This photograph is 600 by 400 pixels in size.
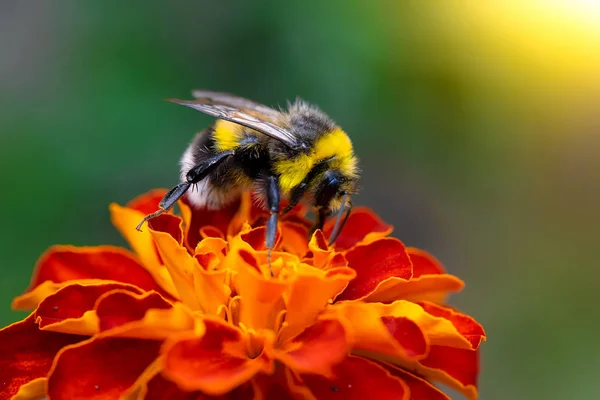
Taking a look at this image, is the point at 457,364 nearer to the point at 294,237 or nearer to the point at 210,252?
the point at 294,237

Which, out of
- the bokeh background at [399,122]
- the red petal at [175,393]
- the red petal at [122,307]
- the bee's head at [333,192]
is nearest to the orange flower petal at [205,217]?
the bee's head at [333,192]

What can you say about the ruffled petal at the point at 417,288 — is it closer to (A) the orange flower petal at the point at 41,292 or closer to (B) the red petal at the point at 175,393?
(B) the red petal at the point at 175,393

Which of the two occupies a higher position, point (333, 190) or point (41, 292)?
point (333, 190)

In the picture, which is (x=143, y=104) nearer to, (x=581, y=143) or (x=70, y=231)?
(x=70, y=231)

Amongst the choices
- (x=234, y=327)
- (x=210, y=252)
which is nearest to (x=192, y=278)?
(x=210, y=252)

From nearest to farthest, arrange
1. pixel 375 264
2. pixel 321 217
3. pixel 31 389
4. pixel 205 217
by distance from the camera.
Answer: pixel 31 389 < pixel 375 264 < pixel 321 217 < pixel 205 217

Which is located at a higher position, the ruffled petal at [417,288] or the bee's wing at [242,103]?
the bee's wing at [242,103]
